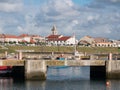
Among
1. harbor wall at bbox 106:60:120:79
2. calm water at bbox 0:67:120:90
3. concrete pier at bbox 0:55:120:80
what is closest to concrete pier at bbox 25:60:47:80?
concrete pier at bbox 0:55:120:80

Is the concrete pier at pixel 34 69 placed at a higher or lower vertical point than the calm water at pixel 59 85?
higher

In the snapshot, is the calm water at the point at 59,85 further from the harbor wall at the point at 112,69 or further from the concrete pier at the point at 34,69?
the harbor wall at the point at 112,69

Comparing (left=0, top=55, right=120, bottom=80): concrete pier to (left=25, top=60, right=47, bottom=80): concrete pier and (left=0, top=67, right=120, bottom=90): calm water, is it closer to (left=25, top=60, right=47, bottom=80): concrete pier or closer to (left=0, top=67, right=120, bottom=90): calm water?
(left=25, top=60, right=47, bottom=80): concrete pier

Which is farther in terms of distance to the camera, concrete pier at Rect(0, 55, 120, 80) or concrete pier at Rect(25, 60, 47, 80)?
concrete pier at Rect(0, 55, 120, 80)

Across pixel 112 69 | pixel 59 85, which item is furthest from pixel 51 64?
A: pixel 112 69

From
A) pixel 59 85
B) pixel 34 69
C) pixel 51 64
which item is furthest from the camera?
pixel 51 64

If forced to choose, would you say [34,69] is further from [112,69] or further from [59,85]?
[112,69]

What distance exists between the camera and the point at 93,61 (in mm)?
58938

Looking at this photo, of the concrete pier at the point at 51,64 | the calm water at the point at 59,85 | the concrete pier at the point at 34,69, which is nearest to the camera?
the calm water at the point at 59,85

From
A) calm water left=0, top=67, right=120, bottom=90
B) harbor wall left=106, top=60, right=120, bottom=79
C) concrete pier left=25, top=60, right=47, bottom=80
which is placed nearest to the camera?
calm water left=0, top=67, right=120, bottom=90

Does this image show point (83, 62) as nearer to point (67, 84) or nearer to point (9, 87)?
point (67, 84)

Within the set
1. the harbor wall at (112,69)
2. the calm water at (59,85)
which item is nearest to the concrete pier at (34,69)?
the calm water at (59,85)

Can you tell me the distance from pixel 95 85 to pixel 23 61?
993 cm

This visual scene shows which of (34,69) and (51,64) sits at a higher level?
→ (51,64)
